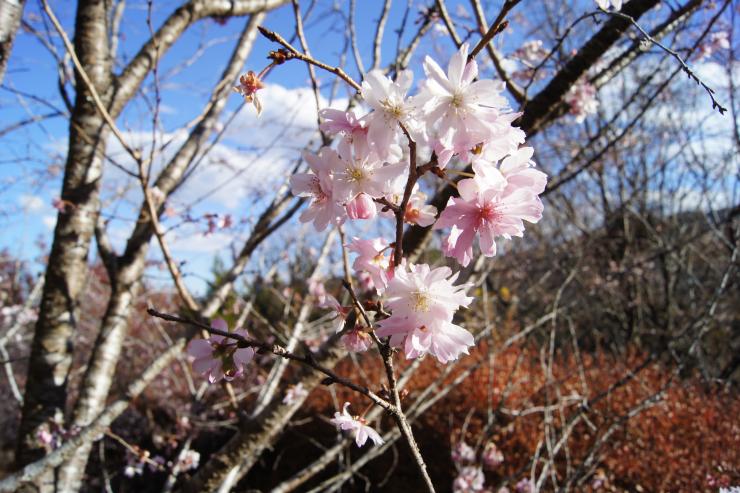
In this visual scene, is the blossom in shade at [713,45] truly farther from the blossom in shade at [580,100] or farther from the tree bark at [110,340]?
the tree bark at [110,340]

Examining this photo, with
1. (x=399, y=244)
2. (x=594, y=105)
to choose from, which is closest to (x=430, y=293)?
(x=399, y=244)

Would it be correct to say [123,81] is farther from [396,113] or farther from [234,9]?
[396,113]

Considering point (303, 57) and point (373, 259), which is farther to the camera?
point (373, 259)

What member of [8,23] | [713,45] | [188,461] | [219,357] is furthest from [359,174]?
[713,45]

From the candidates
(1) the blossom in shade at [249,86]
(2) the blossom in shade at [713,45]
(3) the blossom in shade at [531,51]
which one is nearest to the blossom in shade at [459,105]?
(1) the blossom in shade at [249,86]

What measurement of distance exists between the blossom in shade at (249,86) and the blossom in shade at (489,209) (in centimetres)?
41

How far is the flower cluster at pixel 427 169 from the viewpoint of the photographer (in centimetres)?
70

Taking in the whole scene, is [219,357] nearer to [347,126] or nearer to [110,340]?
[347,126]

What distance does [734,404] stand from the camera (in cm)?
470

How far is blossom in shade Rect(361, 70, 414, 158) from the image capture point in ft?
2.26

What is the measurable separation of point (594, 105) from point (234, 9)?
2.18 m

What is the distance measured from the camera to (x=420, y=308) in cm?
75

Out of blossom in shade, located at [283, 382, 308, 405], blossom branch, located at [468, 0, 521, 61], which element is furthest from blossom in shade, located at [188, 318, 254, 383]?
blossom in shade, located at [283, 382, 308, 405]

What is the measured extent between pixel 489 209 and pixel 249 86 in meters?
0.49
